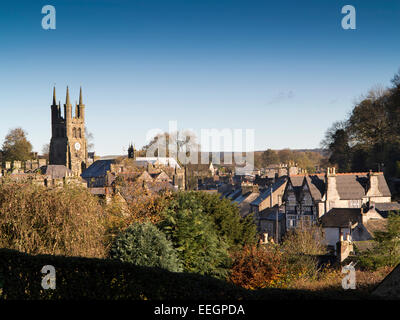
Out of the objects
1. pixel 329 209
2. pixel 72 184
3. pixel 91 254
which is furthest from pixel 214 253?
pixel 329 209

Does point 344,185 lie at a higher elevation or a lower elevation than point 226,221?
higher

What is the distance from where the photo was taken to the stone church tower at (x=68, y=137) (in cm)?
11188

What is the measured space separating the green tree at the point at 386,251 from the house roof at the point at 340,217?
1624 centimetres

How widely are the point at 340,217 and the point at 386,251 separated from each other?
19.4m

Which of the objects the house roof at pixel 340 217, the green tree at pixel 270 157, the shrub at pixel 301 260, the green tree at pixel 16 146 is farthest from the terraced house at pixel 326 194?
the green tree at pixel 270 157

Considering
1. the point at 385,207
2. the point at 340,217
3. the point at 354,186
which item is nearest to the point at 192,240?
the point at 340,217

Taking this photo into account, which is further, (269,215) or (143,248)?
(269,215)

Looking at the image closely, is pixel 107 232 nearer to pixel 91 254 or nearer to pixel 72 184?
pixel 72 184

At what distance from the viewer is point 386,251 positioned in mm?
23094

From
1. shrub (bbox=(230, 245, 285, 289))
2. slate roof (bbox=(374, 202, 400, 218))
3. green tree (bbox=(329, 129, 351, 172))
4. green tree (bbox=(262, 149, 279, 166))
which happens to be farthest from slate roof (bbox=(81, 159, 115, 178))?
shrub (bbox=(230, 245, 285, 289))

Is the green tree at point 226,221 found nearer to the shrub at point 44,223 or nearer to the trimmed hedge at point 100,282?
the shrub at point 44,223

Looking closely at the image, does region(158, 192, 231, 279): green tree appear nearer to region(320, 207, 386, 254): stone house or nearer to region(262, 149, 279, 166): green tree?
region(320, 207, 386, 254): stone house

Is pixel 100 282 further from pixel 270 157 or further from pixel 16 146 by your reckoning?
pixel 270 157
